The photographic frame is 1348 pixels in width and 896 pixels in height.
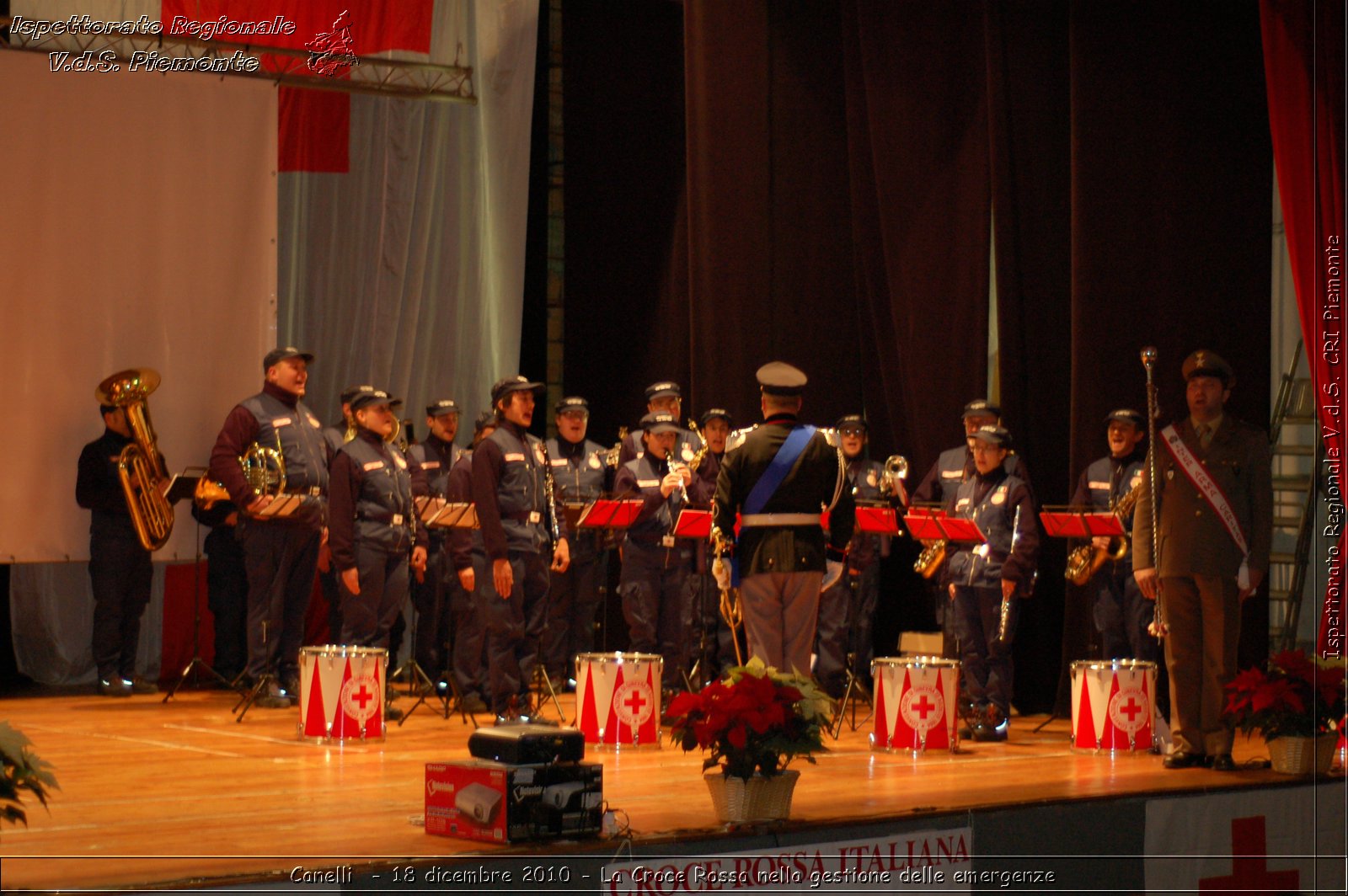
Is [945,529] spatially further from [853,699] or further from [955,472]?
[853,699]

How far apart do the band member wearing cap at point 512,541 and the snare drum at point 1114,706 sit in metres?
3.05

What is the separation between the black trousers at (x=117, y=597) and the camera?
36.3 ft

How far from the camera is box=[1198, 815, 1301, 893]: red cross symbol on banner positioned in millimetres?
7078

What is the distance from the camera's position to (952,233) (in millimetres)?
11320

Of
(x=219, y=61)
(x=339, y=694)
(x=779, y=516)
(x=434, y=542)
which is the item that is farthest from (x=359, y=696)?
(x=219, y=61)

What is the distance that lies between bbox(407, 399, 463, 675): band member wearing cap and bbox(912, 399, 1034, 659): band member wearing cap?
3323 millimetres

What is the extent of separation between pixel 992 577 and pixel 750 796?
3.62m

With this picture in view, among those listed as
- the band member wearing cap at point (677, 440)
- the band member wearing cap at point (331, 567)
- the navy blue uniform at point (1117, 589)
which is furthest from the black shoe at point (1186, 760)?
the band member wearing cap at point (331, 567)

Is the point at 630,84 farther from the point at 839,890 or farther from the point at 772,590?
the point at 839,890

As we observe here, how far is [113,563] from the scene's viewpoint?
11.1 meters

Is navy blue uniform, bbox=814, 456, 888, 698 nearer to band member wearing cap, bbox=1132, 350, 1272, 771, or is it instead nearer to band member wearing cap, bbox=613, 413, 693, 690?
band member wearing cap, bbox=613, 413, 693, 690

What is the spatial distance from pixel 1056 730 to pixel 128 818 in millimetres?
5681

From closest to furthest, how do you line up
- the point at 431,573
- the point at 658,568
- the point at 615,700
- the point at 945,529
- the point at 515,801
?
the point at 515,801, the point at 615,700, the point at 945,529, the point at 658,568, the point at 431,573

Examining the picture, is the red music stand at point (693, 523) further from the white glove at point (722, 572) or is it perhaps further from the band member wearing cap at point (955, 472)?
the band member wearing cap at point (955, 472)
